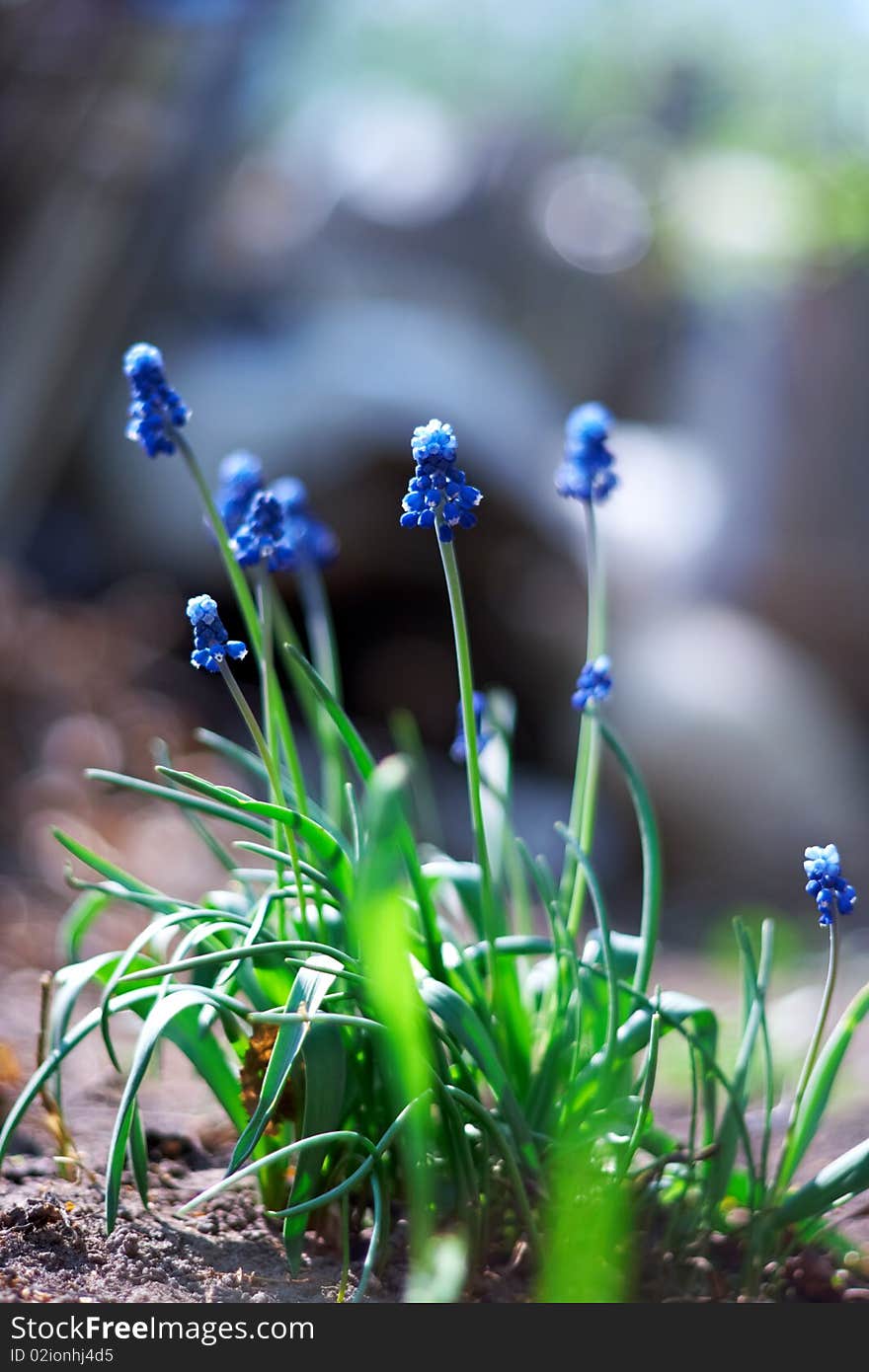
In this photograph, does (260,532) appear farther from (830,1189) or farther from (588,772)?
(830,1189)

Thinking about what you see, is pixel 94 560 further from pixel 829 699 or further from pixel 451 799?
pixel 829 699

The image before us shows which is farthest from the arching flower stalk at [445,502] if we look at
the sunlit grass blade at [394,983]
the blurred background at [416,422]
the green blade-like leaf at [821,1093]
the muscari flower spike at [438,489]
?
the blurred background at [416,422]

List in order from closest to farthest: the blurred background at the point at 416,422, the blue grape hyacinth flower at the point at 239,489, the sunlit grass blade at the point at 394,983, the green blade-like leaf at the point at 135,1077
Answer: the sunlit grass blade at the point at 394,983
the green blade-like leaf at the point at 135,1077
the blue grape hyacinth flower at the point at 239,489
the blurred background at the point at 416,422

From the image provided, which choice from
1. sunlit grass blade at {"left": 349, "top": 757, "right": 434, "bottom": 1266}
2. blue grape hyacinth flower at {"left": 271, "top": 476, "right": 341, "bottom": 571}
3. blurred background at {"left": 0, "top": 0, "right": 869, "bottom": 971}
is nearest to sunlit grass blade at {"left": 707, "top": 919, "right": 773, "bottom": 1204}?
sunlit grass blade at {"left": 349, "top": 757, "right": 434, "bottom": 1266}

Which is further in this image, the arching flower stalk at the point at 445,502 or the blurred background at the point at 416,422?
the blurred background at the point at 416,422

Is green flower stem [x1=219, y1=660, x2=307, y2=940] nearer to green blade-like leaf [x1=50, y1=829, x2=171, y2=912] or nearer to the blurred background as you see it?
green blade-like leaf [x1=50, y1=829, x2=171, y2=912]

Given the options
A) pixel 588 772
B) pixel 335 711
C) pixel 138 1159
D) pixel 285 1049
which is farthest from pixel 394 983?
pixel 588 772

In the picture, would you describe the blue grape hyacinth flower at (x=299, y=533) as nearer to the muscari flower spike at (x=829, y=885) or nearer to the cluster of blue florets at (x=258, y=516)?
the cluster of blue florets at (x=258, y=516)
